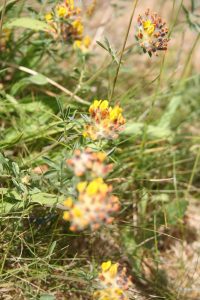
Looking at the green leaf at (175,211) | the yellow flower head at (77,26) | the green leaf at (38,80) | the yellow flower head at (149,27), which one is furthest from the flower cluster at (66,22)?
the green leaf at (175,211)

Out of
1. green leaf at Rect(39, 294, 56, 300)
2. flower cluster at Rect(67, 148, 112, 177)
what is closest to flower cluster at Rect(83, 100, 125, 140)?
flower cluster at Rect(67, 148, 112, 177)

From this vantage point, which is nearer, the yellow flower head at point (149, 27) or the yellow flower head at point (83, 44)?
the yellow flower head at point (149, 27)

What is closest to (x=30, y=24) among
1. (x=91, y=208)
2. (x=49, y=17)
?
(x=49, y=17)

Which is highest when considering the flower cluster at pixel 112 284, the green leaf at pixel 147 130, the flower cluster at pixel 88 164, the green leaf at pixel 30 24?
the green leaf at pixel 30 24

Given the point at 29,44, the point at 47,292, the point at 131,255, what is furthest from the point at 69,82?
the point at 47,292

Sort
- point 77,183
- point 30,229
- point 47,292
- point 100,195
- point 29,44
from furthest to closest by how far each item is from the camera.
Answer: point 29,44 < point 30,229 < point 47,292 < point 77,183 < point 100,195

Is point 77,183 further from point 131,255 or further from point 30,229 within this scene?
point 131,255

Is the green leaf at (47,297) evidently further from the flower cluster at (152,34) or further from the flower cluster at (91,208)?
the flower cluster at (152,34)
